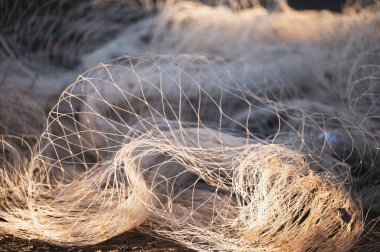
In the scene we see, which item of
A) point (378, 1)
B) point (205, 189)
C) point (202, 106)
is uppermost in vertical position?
point (378, 1)

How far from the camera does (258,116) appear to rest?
7.16ft

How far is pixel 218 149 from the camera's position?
5.12ft

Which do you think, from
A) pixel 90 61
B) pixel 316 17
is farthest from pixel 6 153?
pixel 316 17

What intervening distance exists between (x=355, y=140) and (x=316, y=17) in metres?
0.87

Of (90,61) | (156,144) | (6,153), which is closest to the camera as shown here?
(156,144)

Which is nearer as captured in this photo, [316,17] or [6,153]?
[6,153]

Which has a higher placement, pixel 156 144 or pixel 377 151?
pixel 156 144

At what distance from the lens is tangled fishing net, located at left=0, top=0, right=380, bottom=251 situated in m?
1.45

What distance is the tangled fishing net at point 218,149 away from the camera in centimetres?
145

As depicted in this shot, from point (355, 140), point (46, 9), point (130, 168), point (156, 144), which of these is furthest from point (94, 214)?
point (46, 9)

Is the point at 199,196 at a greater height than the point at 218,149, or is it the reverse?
the point at 218,149

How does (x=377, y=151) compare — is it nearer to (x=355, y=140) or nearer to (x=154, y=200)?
(x=355, y=140)

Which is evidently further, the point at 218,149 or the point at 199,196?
the point at 199,196

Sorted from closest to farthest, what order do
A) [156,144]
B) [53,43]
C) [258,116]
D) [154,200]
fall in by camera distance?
[156,144] < [154,200] < [258,116] < [53,43]
